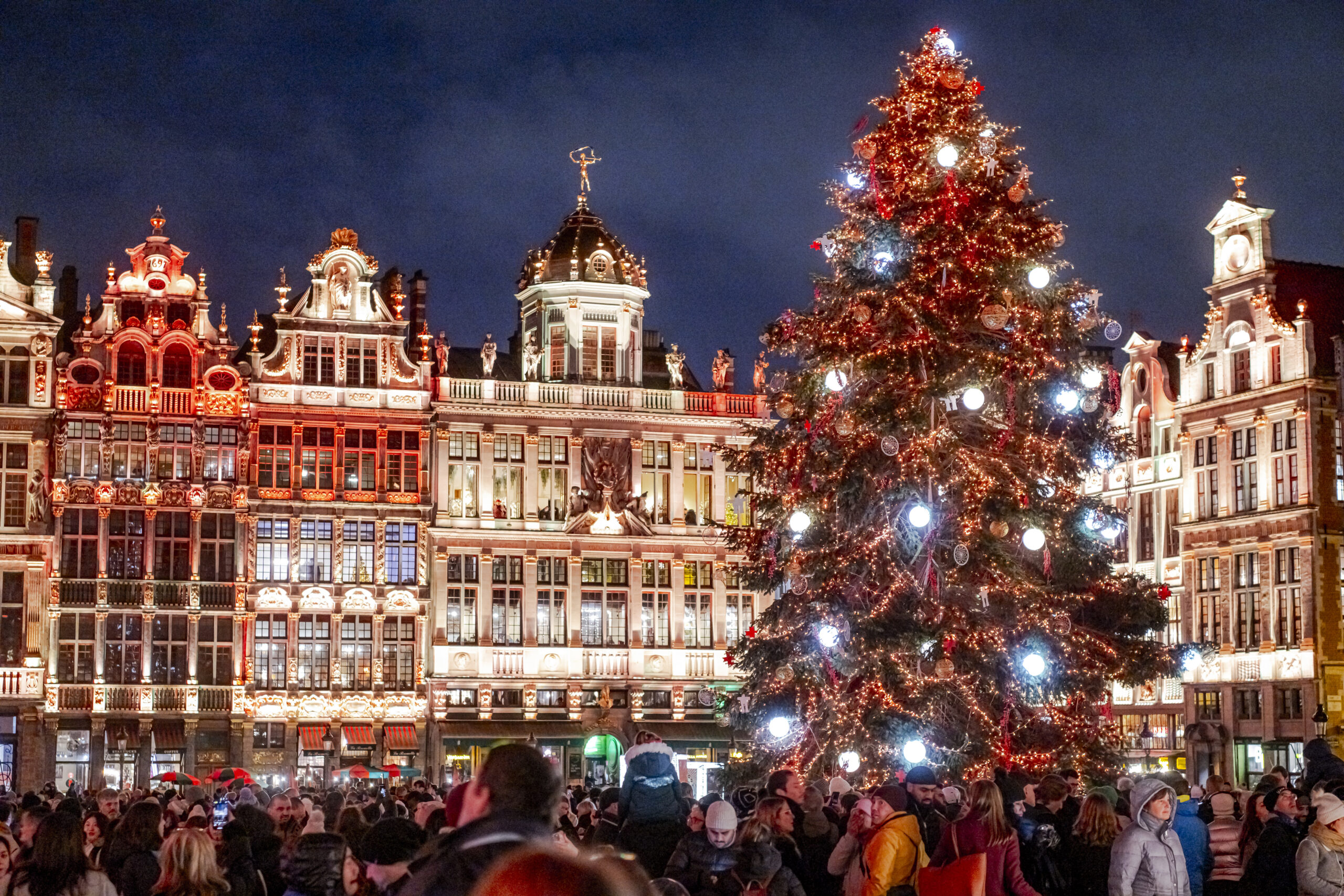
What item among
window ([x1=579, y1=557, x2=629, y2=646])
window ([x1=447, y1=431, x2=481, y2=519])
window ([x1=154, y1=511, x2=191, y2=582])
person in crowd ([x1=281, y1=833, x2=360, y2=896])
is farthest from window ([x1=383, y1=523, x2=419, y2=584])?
person in crowd ([x1=281, y1=833, x2=360, y2=896])

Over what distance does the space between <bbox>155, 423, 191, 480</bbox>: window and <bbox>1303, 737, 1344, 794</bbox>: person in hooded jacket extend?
2656cm

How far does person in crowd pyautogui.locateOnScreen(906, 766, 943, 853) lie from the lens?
12.6m

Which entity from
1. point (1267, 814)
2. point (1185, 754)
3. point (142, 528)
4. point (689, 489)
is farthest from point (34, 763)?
point (1267, 814)

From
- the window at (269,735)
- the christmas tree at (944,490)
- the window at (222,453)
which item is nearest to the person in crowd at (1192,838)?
the christmas tree at (944,490)

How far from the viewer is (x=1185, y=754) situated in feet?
132

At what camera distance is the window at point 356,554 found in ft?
136

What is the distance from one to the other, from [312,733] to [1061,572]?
2354cm

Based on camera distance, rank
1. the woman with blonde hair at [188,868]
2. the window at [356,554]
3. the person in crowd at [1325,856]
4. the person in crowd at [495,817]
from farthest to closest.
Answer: the window at [356,554] < the person in crowd at [1325,856] < the woman with blonde hair at [188,868] < the person in crowd at [495,817]

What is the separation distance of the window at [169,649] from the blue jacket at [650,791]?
3033 cm

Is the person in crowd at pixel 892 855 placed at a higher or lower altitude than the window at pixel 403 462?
lower

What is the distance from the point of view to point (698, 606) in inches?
1719

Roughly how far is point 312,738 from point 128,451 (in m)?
6.94

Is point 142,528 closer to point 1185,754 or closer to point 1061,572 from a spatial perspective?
point 1185,754

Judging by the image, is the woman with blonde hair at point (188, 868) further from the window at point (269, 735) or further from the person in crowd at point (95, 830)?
the window at point (269, 735)
